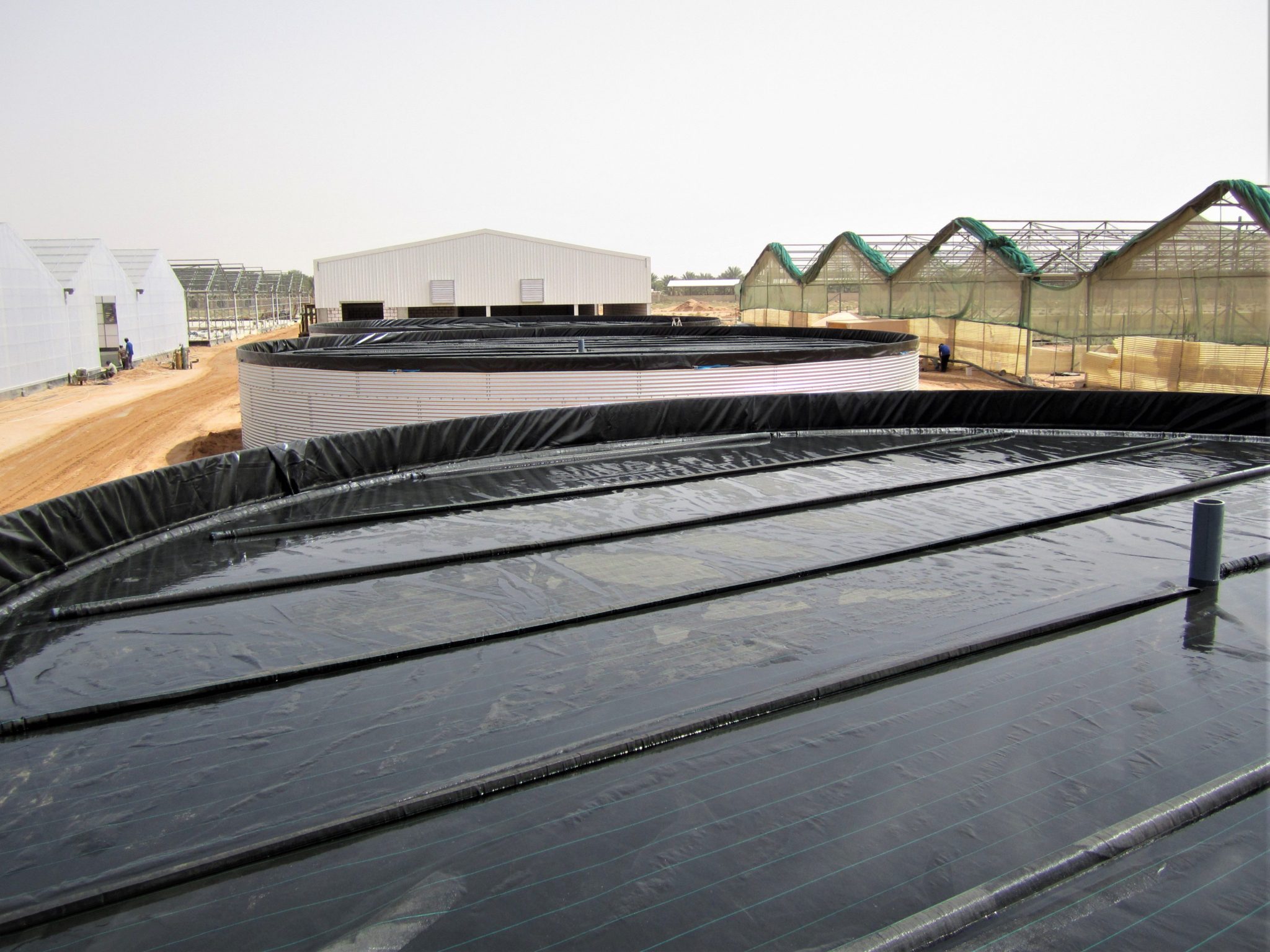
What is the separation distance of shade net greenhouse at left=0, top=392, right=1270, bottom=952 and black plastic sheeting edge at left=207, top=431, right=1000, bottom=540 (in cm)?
5

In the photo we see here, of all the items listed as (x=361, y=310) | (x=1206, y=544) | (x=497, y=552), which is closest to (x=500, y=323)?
(x=361, y=310)

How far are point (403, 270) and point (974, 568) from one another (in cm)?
3155

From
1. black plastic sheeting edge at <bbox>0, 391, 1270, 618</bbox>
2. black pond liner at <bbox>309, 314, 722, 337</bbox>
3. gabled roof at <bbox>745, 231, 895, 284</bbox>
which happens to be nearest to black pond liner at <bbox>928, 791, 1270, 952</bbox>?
black plastic sheeting edge at <bbox>0, 391, 1270, 618</bbox>

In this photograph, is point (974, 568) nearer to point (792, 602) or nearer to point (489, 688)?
point (792, 602)

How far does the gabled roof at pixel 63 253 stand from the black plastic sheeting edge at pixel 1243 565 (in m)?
34.6

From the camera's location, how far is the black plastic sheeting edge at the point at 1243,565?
19.0ft

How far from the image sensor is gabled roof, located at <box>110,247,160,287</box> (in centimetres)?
4078

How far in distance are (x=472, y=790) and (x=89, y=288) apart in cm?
3589

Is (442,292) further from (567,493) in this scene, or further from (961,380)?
(567,493)

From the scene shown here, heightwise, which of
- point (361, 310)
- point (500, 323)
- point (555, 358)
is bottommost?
point (555, 358)

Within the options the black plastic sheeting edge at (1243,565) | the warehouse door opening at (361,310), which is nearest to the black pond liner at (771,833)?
the black plastic sheeting edge at (1243,565)

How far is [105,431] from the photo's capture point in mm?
21578

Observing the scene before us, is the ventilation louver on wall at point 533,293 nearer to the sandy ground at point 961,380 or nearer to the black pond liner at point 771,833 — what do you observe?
the sandy ground at point 961,380

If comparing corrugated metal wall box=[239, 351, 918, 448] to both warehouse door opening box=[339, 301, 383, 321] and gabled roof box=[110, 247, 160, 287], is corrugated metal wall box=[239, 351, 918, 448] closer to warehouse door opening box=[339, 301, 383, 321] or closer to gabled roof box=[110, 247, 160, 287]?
warehouse door opening box=[339, 301, 383, 321]
